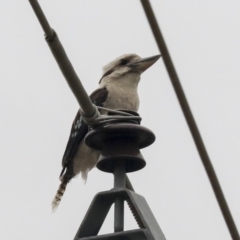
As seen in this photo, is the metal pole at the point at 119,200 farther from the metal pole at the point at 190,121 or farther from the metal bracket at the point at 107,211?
the metal pole at the point at 190,121

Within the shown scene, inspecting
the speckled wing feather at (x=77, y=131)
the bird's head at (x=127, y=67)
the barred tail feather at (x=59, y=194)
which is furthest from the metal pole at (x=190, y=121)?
the barred tail feather at (x=59, y=194)

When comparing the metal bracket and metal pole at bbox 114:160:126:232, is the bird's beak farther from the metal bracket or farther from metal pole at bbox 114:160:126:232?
the metal bracket

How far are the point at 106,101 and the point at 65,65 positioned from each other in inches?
152

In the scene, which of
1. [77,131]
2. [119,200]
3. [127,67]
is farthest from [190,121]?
[127,67]

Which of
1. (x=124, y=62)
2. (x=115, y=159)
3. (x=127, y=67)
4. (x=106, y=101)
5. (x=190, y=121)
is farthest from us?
(x=124, y=62)

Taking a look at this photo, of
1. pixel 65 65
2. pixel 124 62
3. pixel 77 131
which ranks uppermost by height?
pixel 124 62

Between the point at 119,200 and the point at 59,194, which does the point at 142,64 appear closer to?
the point at 59,194

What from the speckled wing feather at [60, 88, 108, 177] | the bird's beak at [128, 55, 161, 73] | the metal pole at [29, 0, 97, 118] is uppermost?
the bird's beak at [128, 55, 161, 73]

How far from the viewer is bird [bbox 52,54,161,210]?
21.7 ft

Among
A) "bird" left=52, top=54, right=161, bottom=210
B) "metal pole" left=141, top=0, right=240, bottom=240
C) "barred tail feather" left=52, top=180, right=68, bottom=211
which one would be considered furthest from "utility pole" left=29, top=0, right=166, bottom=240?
"barred tail feather" left=52, top=180, right=68, bottom=211

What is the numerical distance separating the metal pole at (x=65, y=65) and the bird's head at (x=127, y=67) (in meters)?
3.71

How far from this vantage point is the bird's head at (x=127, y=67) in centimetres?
691

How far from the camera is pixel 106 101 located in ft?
21.8

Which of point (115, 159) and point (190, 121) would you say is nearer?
point (190, 121)
